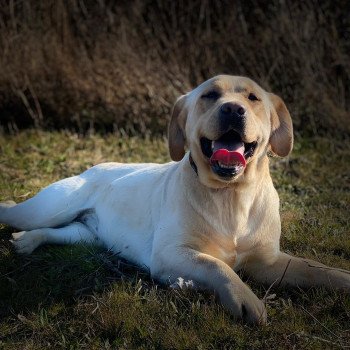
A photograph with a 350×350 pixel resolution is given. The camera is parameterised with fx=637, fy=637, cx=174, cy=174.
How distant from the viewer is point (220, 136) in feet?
12.7

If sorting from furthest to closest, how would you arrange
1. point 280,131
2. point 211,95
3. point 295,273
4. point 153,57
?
point 153,57 < point 280,131 < point 211,95 < point 295,273

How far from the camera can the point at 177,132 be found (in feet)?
14.4

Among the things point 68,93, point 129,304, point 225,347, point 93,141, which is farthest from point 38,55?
point 225,347

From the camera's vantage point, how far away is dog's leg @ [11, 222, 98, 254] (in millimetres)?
4730

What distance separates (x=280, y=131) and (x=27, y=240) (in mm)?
2023

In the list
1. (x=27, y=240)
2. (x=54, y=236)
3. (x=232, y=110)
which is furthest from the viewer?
(x=54, y=236)

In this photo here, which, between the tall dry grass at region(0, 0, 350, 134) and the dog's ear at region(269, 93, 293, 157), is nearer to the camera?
the dog's ear at region(269, 93, 293, 157)

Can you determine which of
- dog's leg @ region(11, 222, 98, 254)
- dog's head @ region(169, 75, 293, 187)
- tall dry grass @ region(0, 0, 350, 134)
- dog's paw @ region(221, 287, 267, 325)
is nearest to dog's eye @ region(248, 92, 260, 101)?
dog's head @ region(169, 75, 293, 187)

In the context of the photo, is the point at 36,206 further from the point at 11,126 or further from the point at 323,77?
the point at 323,77

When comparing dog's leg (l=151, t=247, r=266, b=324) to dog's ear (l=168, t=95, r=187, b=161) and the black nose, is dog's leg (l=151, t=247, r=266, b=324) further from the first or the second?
the black nose

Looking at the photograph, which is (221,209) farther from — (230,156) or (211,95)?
(211,95)

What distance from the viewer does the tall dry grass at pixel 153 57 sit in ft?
28.7

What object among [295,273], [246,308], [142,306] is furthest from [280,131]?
[142,306]

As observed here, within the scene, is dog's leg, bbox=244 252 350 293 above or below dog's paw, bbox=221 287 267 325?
below
